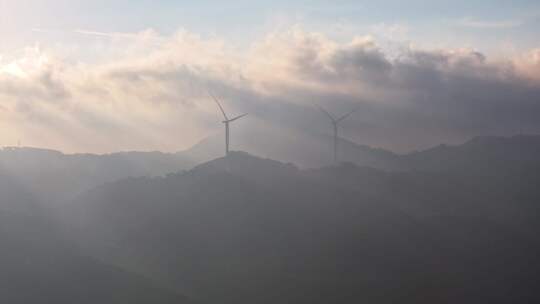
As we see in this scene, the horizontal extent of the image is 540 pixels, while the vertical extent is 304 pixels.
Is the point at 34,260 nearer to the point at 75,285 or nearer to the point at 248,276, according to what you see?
the point at 75,285

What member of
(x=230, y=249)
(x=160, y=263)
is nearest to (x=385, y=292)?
(x=230, y=249)

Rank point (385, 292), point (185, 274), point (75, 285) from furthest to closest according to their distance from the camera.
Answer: point (185, 274) → point (385, 292) → point (75, 285)

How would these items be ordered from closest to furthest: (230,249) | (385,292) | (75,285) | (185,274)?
(75,285), (385,292), (185,274), (230,249)

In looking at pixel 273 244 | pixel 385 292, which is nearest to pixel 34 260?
pixel 273 244

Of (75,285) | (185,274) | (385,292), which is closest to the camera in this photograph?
(75,285)

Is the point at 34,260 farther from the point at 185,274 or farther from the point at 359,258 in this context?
the point at 359,258

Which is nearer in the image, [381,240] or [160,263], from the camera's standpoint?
[160,263]
